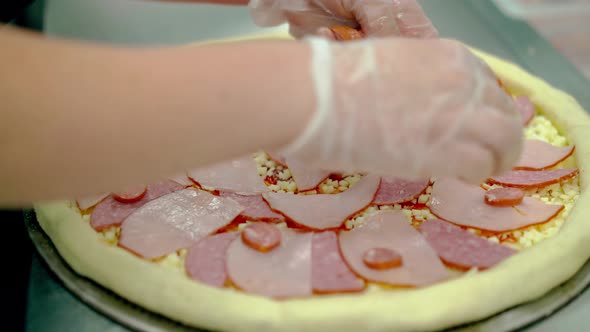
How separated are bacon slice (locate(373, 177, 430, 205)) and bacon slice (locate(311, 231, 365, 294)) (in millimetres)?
212

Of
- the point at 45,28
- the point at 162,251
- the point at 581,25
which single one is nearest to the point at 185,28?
the point at 45,28

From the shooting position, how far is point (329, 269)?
4.35ft

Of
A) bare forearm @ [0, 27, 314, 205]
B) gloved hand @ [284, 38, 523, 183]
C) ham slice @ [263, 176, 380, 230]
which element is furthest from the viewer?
ham slice @ [263, 176, 380, 230]

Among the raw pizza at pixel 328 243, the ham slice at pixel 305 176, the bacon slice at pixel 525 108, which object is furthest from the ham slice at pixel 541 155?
the ham slice at pixel 305 176

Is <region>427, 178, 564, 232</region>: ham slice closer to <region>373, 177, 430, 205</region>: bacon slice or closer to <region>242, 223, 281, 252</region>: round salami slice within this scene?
<region>373, 177, 430, 205</region>: bacon slice

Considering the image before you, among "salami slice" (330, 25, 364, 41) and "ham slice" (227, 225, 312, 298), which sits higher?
"salami slice" (330, 25, 364, 41)

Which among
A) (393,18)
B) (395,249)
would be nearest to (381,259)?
(395,249)

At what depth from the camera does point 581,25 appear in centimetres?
296

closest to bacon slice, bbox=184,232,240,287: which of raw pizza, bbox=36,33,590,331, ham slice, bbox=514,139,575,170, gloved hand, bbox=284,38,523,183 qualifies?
raw pizza, bbox=36,33,590,331

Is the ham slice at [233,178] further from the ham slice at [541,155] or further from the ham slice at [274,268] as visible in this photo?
the ham slice at [541,155]

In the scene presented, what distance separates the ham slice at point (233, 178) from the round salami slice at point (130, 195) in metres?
0.15

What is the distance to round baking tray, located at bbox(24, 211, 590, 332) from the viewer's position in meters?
1.28

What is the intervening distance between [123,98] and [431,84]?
0.51 meters

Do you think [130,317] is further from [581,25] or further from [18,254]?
[581,25]
